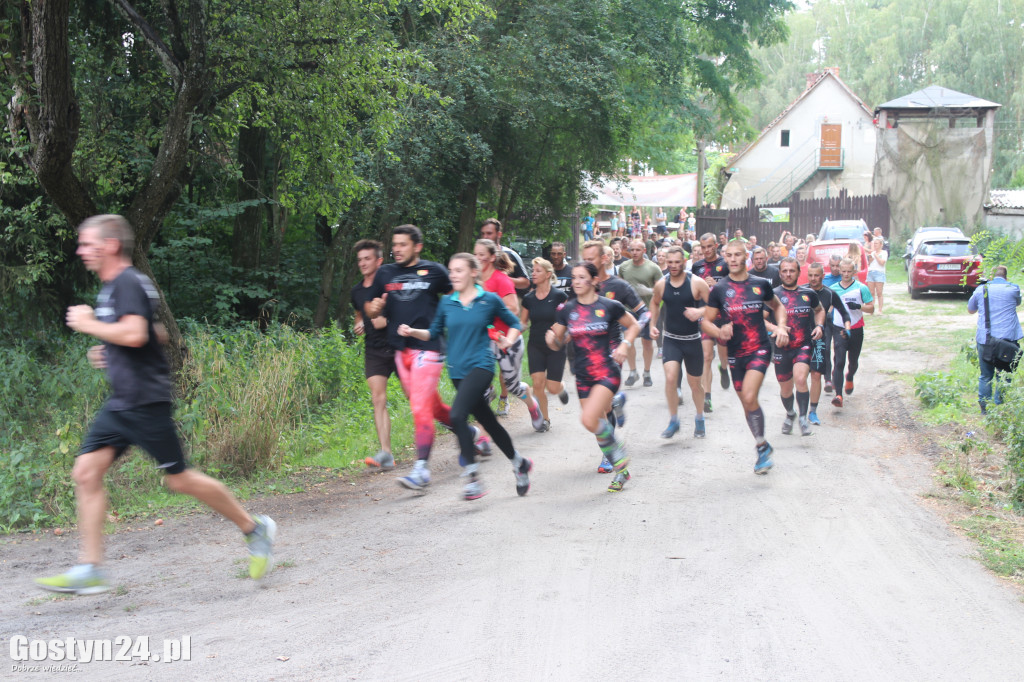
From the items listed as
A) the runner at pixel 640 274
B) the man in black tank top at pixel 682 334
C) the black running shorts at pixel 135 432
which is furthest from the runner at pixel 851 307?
the black running shorts at pixel 135 432

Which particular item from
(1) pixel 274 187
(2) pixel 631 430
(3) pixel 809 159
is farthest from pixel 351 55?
(3) pixel 809 159

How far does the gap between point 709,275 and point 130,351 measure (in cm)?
864

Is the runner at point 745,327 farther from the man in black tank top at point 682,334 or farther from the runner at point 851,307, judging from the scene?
the runner at point 851,307

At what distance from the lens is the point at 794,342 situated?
32.5 ft

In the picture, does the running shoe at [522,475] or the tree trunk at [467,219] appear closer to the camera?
the running shoe at [522,475]

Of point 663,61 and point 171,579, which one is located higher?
point 663,61

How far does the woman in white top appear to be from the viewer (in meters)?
20.6

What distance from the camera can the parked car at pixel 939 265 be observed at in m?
23.3

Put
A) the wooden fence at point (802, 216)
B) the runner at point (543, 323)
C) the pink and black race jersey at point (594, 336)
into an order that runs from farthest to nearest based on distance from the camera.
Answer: the wooden fence at point (802, 216) < the runner at point (543, 323) < the pink and black race jersey at point (594, 336)

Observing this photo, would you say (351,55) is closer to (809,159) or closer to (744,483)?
(744,483)

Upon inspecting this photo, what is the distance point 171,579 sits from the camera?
5.43 metres

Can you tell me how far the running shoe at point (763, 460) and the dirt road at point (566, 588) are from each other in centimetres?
23

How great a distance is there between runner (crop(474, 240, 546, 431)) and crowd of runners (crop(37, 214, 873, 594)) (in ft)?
0.07

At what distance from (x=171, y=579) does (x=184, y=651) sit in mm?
1188
